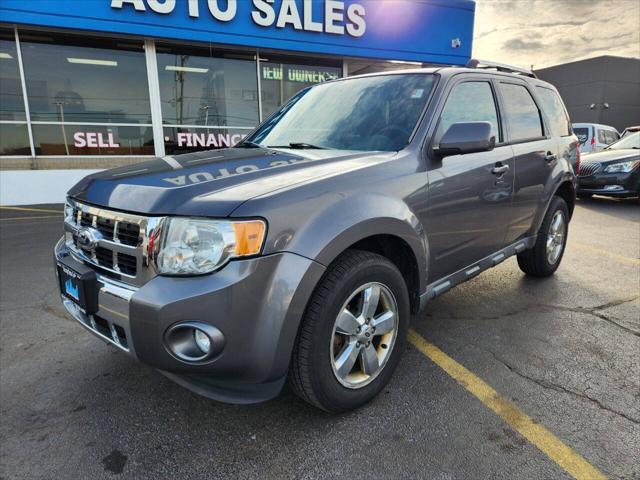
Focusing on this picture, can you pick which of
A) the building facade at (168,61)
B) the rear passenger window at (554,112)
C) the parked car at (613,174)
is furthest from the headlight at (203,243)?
the building facade at (168,61)

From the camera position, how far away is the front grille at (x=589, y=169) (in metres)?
9.50

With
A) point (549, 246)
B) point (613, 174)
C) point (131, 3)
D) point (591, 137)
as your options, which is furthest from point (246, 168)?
point (591, 137)

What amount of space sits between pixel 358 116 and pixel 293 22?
32.7 ft

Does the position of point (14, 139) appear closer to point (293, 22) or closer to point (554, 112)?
point (293, 22)

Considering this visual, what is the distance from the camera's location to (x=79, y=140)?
1107cm

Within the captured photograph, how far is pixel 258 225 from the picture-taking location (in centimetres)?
180

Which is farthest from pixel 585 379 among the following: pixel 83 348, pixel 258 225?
pixel 83 348

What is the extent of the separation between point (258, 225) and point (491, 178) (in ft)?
6.48

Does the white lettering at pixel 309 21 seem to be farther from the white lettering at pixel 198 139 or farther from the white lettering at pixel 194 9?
the white lettering at pixel 198 139

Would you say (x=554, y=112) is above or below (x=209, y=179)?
above

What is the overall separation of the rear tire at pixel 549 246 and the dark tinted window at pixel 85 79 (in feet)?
33.9

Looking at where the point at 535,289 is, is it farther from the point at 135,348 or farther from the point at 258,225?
the point at 135,348

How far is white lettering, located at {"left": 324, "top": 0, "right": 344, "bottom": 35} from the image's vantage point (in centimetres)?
1180

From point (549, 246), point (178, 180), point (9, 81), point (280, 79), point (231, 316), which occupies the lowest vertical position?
point (549, 246)
